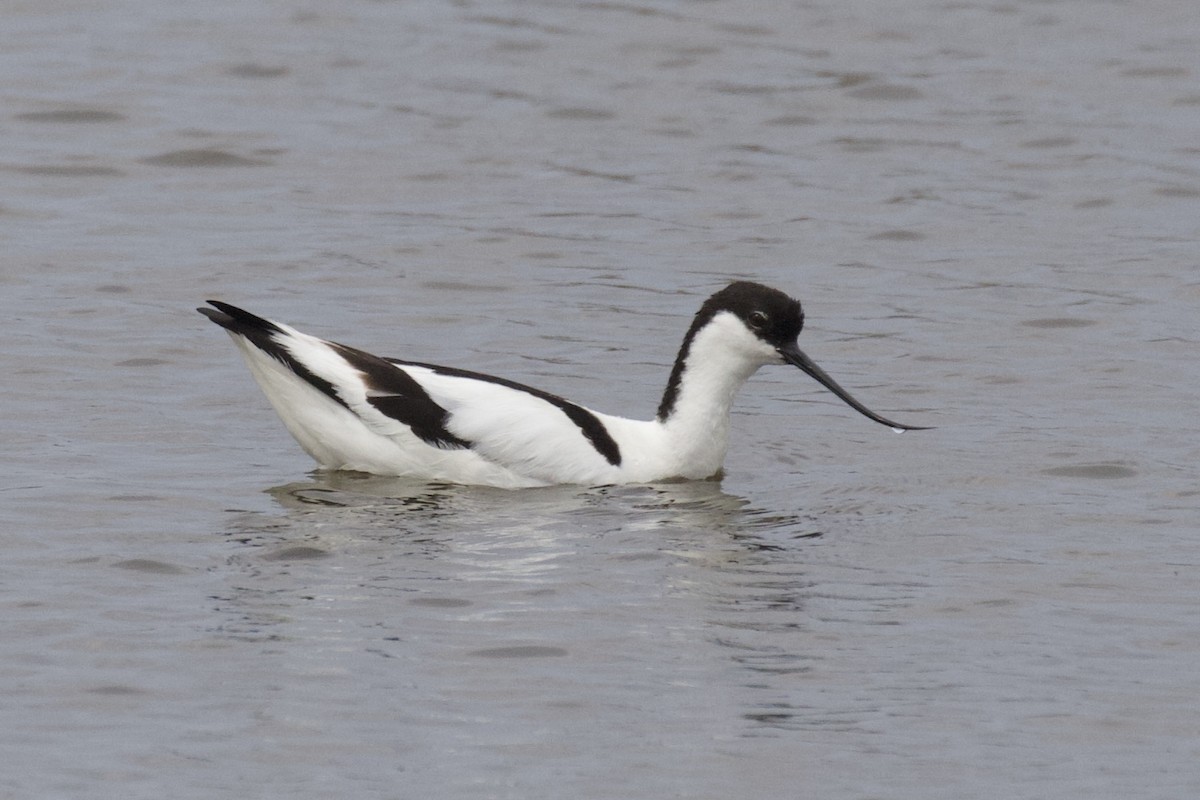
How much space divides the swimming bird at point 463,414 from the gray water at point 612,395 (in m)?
0.14

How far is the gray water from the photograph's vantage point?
694cm

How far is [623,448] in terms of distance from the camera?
1008 centimetres

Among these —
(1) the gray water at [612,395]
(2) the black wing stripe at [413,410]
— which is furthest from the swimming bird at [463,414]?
(1) the gray water at [612,395]

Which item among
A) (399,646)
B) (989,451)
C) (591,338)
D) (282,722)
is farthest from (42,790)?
(591,338)

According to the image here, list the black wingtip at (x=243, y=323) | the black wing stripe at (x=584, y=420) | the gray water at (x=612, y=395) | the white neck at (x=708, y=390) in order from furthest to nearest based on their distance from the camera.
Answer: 1. the white neck at (x=708, y=390)
2. the black wing stripe at (x=584, y=420)
3. the black wingtip at (x=243, y=323)
4. the gray water at (x=612, y=395)

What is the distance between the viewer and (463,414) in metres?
9.88

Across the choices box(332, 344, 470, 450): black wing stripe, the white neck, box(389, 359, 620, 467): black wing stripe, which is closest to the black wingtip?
box(332, 344, 470, 450): black wing stripe

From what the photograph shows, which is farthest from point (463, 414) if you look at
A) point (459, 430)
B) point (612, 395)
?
point (612, 395)

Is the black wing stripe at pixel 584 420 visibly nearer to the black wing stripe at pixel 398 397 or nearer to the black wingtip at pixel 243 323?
the black wing stripe at pixel 398 397

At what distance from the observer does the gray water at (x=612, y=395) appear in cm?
694

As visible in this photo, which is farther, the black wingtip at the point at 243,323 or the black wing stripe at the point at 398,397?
the black wing stripe at the point at 398,397

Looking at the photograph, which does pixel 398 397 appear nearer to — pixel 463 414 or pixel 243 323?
pixel 463 414

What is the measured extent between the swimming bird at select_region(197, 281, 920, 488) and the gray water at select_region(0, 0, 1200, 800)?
5.6 inches

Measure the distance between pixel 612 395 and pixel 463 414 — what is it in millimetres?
1997
